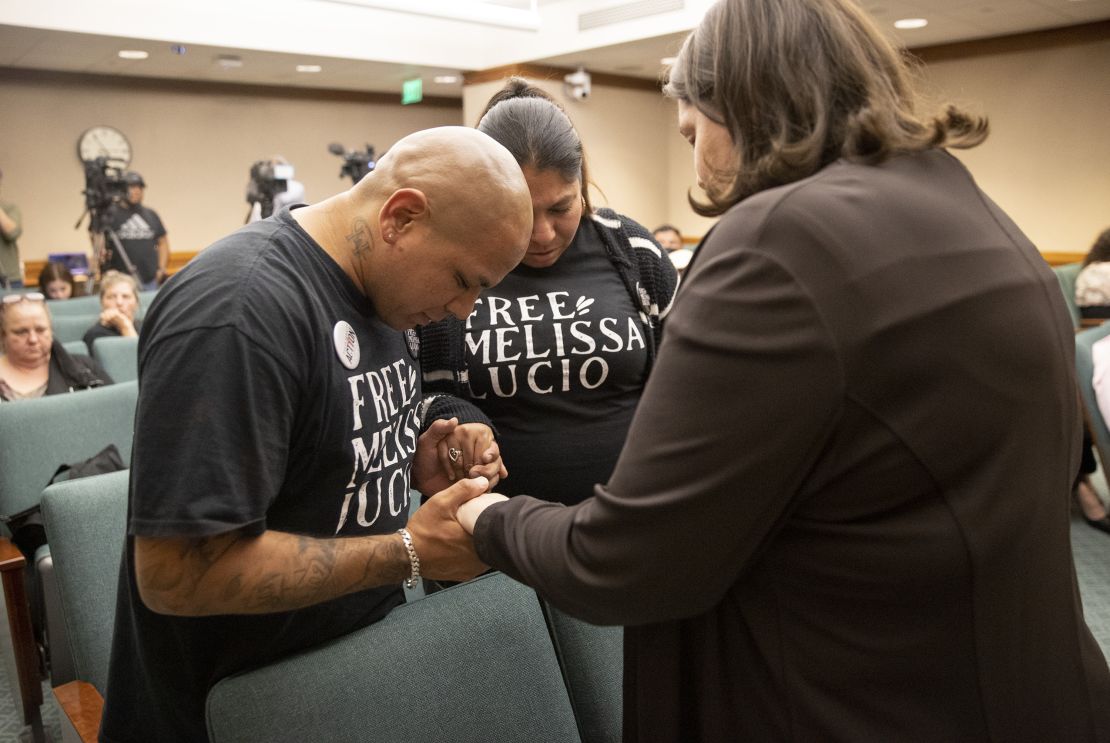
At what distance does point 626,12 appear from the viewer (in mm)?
7738

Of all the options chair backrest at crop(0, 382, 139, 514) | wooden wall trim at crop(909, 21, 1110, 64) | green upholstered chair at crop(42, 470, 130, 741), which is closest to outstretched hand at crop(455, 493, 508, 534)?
green upholstered chair at crop(42, 470, 130, 741)

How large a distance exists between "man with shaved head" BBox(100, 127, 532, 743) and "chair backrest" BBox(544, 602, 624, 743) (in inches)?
10.4

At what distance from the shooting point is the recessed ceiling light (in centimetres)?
812

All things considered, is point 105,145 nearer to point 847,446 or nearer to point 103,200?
point 103,200

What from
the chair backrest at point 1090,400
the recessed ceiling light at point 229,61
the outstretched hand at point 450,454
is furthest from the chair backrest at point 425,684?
the recessed ceiling light at point 229,61

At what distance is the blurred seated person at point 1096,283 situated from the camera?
3.81m

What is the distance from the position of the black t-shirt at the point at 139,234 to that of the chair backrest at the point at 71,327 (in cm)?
282

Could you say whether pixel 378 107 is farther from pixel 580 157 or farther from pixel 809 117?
pixel 809 117

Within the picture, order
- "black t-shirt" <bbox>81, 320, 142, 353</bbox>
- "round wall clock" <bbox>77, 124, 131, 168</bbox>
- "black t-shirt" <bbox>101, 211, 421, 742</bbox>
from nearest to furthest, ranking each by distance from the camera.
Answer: "black t-shirt" <bbox>101, 211, 421, 742</bbox>
"black t-shirt" <bbox>81, 320, 142, 353</bbox>
"round wall clock" <bbox>77, 124, 131, 168</bbox>

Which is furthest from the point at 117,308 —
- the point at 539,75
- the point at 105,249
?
the point at 539,75

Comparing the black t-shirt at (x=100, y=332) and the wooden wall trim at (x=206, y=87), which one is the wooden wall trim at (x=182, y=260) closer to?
the wooden wall trim at (x=206, y=87)

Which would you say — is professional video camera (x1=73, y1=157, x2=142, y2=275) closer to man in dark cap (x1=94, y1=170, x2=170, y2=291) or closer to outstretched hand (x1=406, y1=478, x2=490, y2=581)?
man in dark cap (x1=94, y1=170, x2=170, y2=291)

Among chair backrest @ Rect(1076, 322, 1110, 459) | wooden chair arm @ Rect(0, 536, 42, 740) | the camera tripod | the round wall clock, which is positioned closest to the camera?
wooden chair arm @ Rect(0, 536, 42, 740)

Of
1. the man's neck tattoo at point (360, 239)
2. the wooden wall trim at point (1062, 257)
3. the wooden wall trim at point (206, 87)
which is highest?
the wooden wall trim at point (206, 87)
